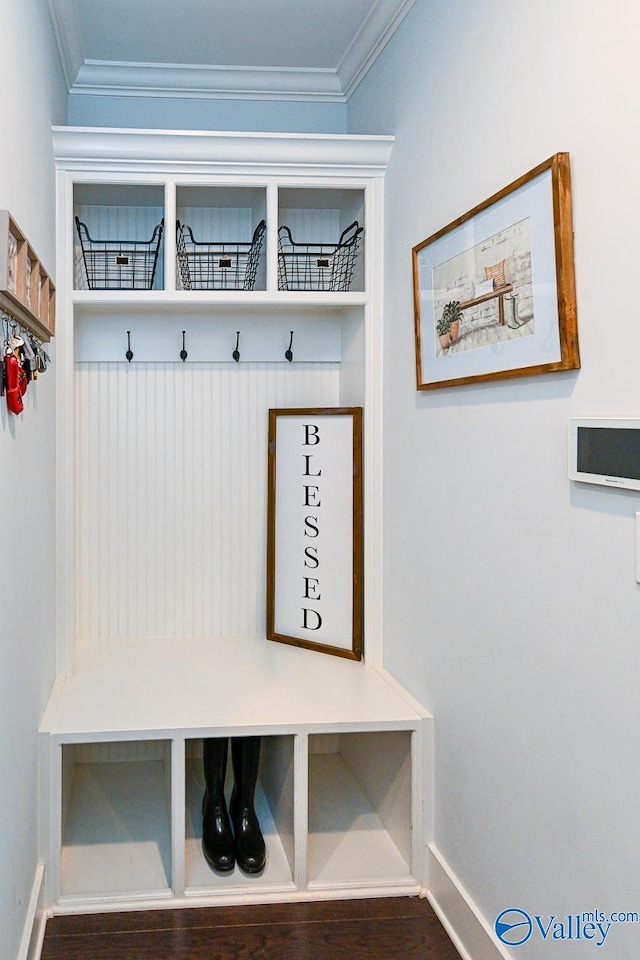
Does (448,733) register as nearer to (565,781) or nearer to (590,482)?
(565,781)

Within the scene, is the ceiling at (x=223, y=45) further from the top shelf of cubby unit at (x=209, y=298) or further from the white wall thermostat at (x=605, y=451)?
the white wall thermostat at (x=605, y=451)

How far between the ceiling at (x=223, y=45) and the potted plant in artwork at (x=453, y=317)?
3.18 ft

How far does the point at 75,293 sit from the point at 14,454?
3.10 feet

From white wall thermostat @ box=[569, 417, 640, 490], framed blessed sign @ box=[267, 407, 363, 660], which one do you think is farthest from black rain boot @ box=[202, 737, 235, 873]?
white wall thermostat @ box=[569, 417, 640, 490]

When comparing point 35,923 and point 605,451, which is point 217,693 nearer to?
point 35,923

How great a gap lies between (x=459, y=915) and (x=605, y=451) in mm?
1246

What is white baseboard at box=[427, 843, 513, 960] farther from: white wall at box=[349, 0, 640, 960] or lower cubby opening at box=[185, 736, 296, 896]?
lower cubby opening at box=[185, 736, 296, 896]

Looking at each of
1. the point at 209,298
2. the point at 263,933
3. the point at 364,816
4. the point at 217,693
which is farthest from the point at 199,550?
the point at 263,933

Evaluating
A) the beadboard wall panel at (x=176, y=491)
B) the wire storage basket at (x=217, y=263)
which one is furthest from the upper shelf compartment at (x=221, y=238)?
the beadboard wall panel at (x=176, y=491)

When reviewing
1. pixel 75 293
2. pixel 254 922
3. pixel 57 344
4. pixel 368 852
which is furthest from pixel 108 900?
pixel 75 293

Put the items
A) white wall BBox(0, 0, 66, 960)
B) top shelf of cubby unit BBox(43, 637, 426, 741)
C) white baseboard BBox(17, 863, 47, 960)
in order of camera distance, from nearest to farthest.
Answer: white wall BBox(0, 0, 66, 960) → white baseboard BBox(17, 863, 47, 960) → top shelf of cubby unit BBox(43, 637, 426, 741)

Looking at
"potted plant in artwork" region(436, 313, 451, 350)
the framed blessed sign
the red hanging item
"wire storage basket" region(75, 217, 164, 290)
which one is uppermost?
"wire storage basket" region(75, 217, 164, 290)

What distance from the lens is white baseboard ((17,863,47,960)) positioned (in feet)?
5.57

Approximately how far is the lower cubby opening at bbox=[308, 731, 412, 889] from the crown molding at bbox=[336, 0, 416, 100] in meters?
2.03
